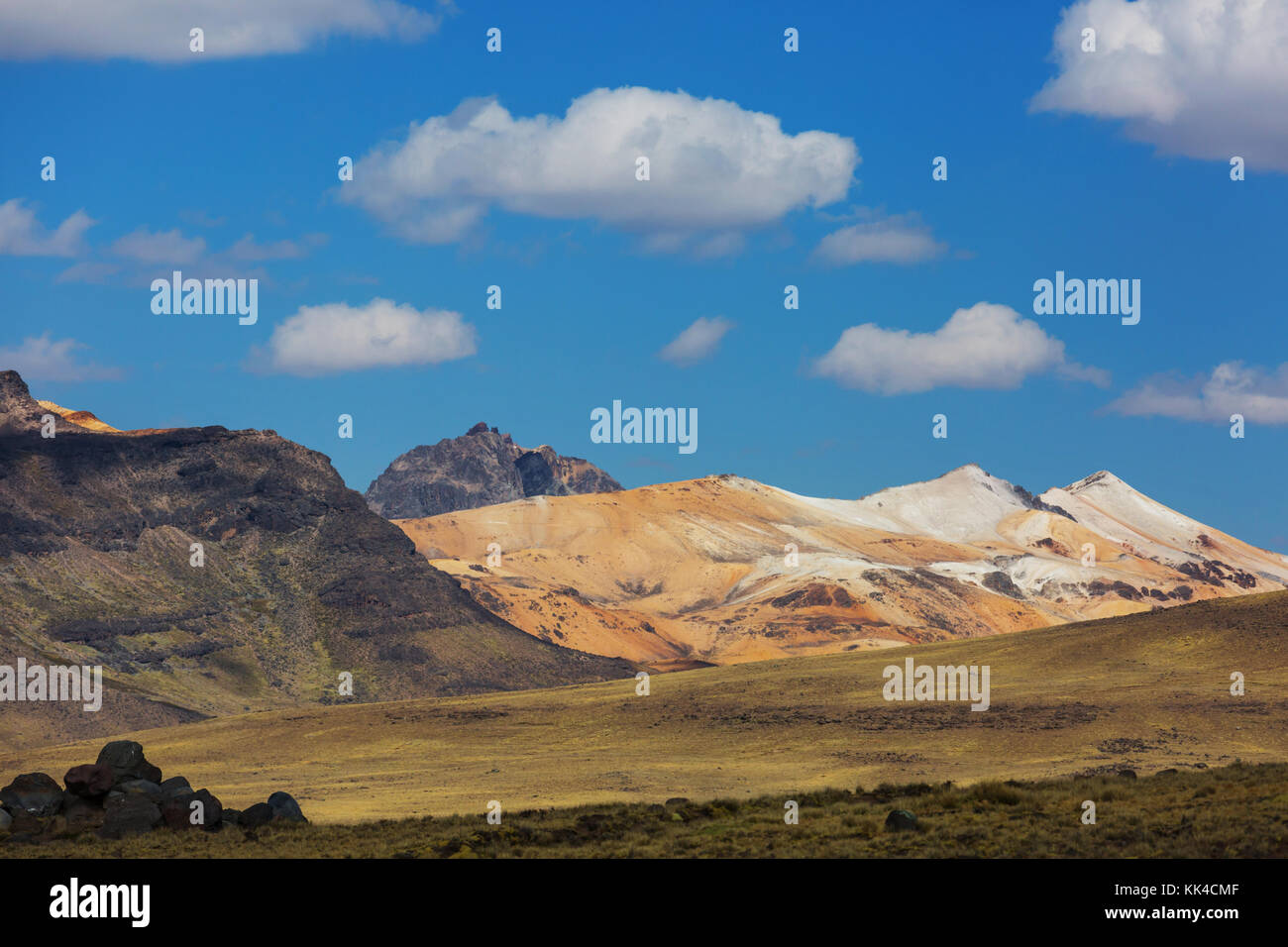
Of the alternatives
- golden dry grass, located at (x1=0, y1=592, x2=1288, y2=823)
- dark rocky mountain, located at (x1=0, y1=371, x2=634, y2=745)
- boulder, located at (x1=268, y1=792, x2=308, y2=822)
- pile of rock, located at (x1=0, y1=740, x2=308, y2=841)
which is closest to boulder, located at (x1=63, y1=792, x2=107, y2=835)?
pile of rock, located at (x1=0, y1=740, x2=308, y2=841)

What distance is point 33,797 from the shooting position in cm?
4328

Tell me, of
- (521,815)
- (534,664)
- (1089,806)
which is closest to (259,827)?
(521,815)

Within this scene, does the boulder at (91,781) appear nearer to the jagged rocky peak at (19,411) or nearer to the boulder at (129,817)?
the boulder at (129,817)

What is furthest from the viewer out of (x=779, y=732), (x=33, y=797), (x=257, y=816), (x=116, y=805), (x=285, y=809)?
(x=779, y=732)

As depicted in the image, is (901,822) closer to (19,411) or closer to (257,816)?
(257,816)

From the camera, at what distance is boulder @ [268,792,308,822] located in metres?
43.7

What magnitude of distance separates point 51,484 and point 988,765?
134m

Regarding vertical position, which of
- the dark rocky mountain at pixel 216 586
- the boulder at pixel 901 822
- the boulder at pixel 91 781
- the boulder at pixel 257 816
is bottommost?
the boulder at pixel 257 816

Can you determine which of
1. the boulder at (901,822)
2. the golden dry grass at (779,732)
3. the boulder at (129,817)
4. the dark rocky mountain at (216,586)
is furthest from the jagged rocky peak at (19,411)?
the boulder at (901,822)

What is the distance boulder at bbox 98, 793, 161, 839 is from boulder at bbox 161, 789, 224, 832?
1.13ft

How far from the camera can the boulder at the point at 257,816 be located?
4256 centimetres

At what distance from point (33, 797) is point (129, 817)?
418 centimetres

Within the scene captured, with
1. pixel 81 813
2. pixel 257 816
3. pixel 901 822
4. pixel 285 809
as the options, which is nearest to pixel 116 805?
pixel 81 813
